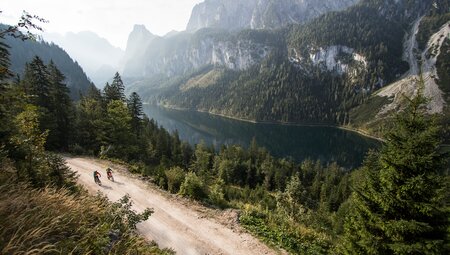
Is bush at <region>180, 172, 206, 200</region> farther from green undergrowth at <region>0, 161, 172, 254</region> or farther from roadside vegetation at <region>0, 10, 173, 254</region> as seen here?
green undergrowth at <region>0, 161, 172, 254</region>

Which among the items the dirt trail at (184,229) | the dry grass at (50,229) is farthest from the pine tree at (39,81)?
the dry grass at (50,229)

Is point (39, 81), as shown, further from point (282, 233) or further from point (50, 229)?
point (50, 229)

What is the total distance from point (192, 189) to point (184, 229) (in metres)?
4.86

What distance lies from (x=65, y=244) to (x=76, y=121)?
5250 cm

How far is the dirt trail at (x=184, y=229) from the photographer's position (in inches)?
661

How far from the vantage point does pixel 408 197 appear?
45.2ft

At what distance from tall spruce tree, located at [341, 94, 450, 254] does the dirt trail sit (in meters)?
5.56

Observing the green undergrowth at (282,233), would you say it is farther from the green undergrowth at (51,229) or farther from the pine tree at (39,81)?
the pine tree at (39,81)

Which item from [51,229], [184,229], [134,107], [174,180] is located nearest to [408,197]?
[184,229]

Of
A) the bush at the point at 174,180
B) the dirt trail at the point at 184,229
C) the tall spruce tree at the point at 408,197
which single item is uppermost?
the tall spruce tree at the point at 408,197

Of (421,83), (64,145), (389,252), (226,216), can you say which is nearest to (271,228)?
(226,216)

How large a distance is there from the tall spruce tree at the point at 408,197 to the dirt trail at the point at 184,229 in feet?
18.3

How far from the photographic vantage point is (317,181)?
101m

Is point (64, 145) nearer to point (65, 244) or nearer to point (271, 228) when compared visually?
point (271, 228)
